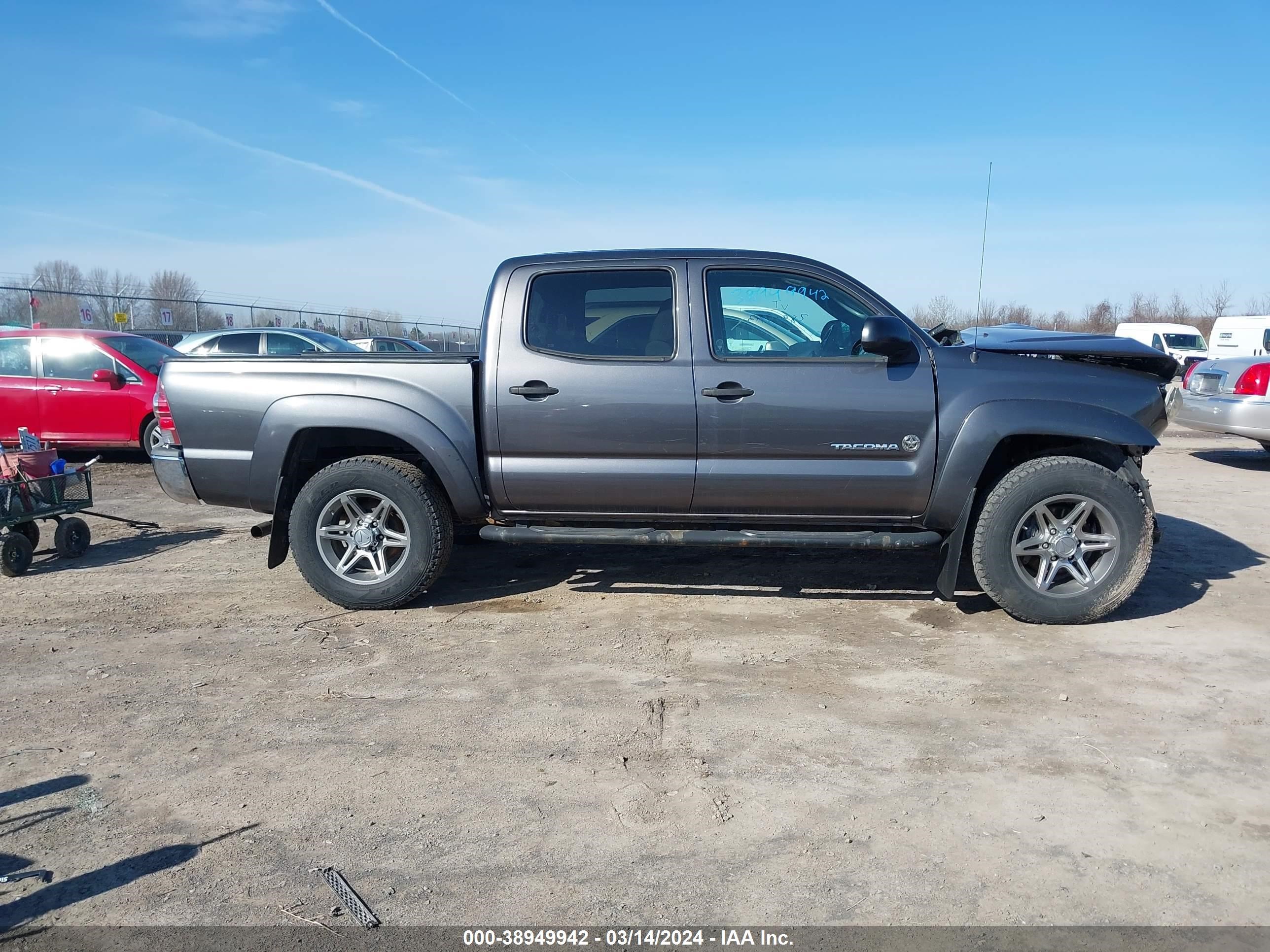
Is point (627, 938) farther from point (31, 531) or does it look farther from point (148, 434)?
point (148, 434)

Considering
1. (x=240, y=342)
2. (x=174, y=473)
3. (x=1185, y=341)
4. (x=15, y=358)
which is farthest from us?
(x=1185, y=341)

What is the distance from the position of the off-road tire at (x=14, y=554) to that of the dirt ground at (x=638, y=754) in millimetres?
341

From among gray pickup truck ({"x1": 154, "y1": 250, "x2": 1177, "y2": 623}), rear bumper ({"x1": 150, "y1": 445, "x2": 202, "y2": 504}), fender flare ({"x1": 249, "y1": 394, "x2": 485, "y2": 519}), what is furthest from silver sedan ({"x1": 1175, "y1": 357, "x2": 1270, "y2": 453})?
rear bumper ({"x1": 150, "y1": 445, "x2": 202, "y2": 504})

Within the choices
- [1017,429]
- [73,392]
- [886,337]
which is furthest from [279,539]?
[73,392]

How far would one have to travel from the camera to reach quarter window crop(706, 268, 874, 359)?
196 inches

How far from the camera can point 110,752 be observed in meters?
3.47

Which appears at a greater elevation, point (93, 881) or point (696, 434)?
point (696, 434)

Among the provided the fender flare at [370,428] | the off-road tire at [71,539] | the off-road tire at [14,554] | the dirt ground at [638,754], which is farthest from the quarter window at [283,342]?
the fender flare at [370,428]

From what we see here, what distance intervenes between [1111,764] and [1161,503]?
224 inches

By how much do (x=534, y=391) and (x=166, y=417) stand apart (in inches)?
86.7

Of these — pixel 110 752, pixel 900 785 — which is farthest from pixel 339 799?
pixel 900 785

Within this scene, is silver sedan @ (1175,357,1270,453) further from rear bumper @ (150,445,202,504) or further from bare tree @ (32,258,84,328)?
bare tree @ (32,258,84,328)

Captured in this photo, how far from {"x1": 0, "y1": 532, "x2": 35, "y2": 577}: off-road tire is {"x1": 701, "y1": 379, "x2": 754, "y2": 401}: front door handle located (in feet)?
14.9

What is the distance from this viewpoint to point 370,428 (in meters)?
5.03
